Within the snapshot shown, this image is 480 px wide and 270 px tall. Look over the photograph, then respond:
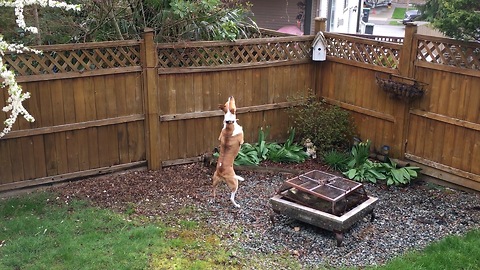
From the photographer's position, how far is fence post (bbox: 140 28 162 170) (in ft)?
22.4

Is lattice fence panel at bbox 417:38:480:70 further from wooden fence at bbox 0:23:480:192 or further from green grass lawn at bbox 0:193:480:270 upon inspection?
green grass lawn at bbox 0:193:480:270

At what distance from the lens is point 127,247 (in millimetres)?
5109

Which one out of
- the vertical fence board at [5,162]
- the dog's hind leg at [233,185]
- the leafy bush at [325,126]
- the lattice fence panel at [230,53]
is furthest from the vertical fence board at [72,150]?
the leafy bush at [325,126]

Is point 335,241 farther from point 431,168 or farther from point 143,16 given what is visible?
point 143,16

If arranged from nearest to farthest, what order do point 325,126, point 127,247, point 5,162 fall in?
point 127,247 < point 5,162 < point 325,126

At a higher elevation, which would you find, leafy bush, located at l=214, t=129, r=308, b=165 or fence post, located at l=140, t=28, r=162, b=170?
fence post, located at l=140, t=28, r=162, b=170

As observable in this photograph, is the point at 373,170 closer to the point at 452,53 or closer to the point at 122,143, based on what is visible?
the point at 452,53

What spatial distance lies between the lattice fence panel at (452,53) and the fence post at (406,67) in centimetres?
10

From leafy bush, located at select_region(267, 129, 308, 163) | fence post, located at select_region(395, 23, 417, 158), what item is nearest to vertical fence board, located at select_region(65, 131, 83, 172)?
leafy bush, located at select_region(267, 129, 308, 163)

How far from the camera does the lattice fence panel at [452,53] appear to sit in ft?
20.6

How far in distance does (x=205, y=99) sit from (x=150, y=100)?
0.84 metres

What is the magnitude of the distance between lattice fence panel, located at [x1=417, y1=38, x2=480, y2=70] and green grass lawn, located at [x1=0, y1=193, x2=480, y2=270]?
2143 millimetres

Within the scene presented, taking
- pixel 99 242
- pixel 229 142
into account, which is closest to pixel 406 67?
pixel 229 142

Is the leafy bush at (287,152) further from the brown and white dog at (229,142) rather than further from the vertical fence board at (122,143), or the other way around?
the vertical fence board at (122,143)
